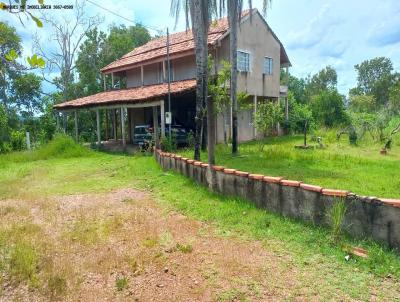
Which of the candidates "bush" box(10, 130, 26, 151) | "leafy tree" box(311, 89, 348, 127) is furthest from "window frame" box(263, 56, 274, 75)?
"bush" box(10, 130, 26, 151)

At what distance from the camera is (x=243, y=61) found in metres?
20.3

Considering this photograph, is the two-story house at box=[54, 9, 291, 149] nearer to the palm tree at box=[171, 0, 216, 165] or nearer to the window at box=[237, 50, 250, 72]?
the window at box=[237, 50, 250, 72]

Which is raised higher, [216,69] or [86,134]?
[216,69]

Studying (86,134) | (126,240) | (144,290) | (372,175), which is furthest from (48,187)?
(86,134)

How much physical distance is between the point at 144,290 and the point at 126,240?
1.57 metres

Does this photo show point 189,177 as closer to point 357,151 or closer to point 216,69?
point 357,151

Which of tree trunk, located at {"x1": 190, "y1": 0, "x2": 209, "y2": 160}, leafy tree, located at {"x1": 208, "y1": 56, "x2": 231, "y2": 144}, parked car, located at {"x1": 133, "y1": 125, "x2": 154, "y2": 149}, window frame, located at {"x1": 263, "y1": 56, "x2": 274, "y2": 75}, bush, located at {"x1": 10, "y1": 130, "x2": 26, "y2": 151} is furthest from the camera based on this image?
window frame, located at {"x1": 263, "y1": 56, "x2": 274, "y2": 75}

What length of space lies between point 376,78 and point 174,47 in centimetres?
5185

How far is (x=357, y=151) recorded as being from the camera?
47.6ft

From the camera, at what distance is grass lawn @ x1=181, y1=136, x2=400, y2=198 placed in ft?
25.1

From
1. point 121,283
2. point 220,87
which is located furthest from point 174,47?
point 121,283

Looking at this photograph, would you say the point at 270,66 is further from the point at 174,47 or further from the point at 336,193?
the point at 336,193

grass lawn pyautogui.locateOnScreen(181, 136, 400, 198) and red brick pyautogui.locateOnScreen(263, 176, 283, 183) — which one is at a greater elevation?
red brick pyautogui.locateOnScreen(263, 176, 283, 183)

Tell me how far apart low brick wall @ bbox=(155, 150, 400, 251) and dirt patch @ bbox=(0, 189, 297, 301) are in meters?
1.10
